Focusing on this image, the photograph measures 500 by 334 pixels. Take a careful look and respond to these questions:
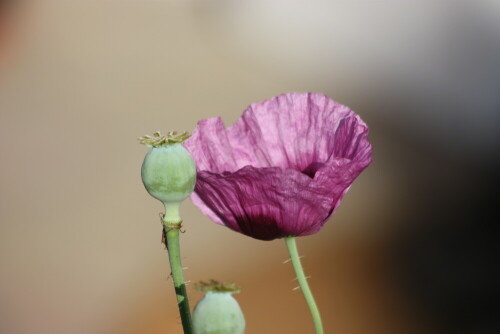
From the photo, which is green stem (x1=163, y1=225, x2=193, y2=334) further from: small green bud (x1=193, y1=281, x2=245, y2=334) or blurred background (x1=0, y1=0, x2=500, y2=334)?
blurred background (x1=0, y1=0, x2=500, y2=334)

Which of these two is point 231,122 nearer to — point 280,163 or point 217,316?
point 280,163

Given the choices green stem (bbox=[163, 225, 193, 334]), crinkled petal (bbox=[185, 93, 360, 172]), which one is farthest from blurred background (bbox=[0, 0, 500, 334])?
green stem (bbox=[163, 225, 193, 334])

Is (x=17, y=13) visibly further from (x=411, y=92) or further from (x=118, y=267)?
(x=411, y=92)

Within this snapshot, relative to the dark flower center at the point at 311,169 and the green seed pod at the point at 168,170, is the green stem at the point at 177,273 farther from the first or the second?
the dark flower center at the point at 311,169

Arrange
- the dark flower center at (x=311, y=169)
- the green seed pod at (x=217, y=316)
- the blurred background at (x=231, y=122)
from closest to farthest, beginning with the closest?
the green seed pod at (x=217, y=316) < the dark flower center at (x=311, y=169) < the blurred background at (x=231, y=122)

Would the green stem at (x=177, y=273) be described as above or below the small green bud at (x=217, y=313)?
above

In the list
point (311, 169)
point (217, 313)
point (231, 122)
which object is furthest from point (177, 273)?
point (231, 122)

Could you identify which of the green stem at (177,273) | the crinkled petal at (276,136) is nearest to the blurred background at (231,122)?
the crinkled petal at (276,136)
